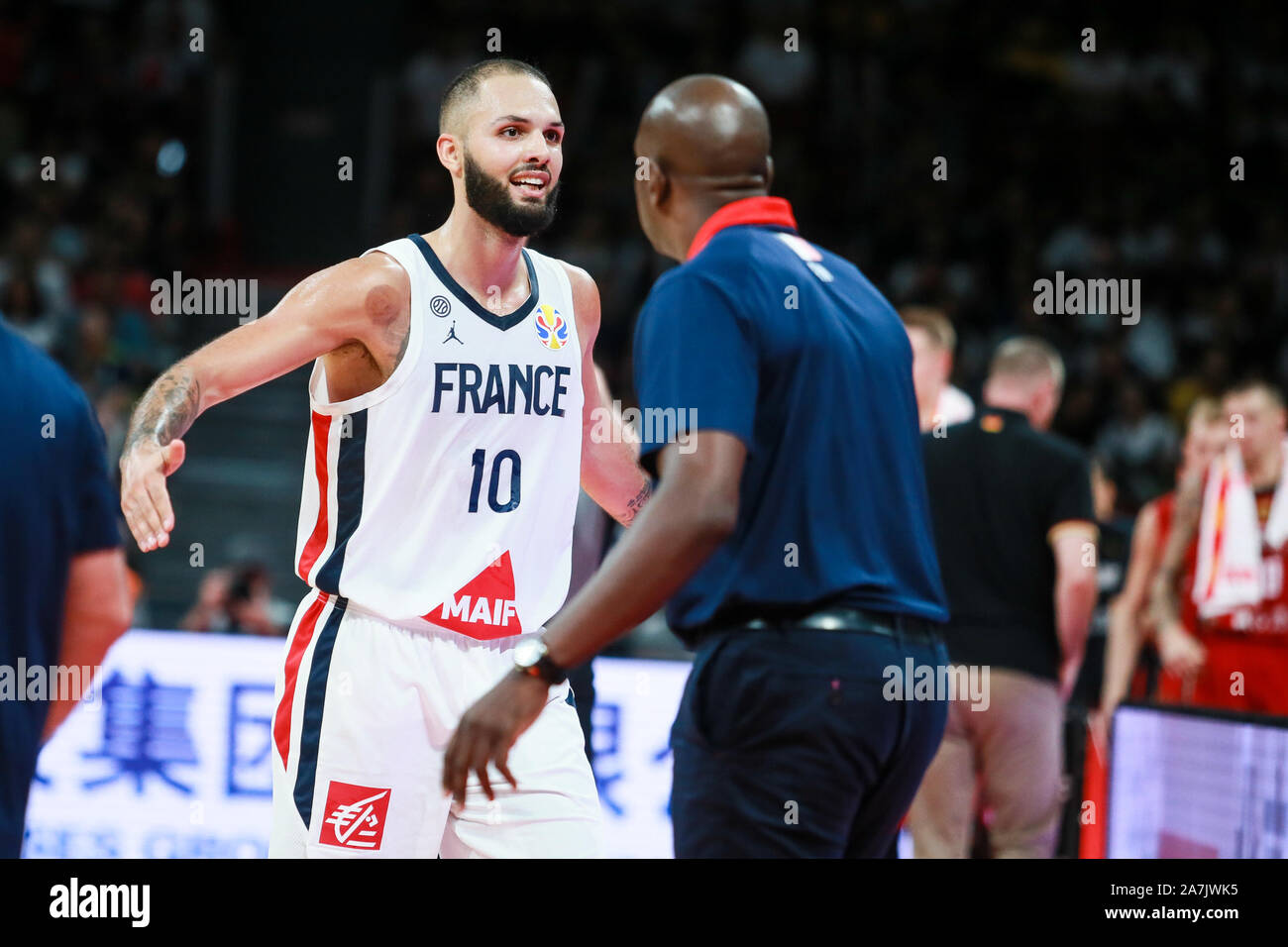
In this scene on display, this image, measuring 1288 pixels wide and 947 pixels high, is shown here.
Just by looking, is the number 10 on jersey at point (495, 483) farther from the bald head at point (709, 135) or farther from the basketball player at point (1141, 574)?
the basketball player at point (1141, 574)

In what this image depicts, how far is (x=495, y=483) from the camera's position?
3.67m

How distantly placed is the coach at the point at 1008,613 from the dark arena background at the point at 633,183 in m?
1.96

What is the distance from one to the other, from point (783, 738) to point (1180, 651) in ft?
16.9

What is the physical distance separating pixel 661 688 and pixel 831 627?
4.11 metres

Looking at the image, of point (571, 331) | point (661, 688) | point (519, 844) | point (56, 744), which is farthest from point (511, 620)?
point (56, 744)

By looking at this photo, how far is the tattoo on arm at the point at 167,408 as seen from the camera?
3.28m

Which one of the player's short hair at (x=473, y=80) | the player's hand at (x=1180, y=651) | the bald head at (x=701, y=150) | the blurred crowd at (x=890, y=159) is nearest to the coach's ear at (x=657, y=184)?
the bald head at (x=701, y=150)

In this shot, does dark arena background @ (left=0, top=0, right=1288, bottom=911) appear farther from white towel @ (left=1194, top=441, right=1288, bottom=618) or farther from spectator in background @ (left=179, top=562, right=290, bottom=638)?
white towel @ (left=1194, top=441, right=1288, bottom=618)

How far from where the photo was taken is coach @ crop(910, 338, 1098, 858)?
610 centimetres

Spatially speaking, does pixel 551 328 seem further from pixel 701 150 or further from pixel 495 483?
pixel 701 150

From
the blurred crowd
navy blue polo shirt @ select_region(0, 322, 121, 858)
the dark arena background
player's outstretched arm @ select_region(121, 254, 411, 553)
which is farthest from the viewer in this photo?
the blurred crowd

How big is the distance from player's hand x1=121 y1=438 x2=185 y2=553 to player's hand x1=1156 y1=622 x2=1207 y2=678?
18.0 feet

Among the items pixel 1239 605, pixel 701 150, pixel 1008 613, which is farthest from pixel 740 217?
pixel 1239 605

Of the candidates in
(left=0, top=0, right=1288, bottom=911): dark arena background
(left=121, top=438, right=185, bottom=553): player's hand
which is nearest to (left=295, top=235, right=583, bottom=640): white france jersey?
(left=121, top=438, right=185, bottom=553): player's hand
